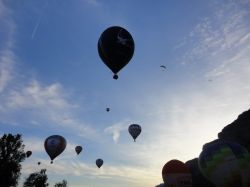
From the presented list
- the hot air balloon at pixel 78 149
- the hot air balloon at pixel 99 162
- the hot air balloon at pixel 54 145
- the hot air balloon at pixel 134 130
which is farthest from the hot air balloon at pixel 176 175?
the hot air balloon at pixel 99 162

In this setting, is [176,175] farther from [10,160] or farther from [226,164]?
[10,160]

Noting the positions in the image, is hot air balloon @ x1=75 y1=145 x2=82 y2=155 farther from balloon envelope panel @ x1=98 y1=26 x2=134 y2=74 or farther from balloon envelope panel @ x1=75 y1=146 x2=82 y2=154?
balloon envelope panel @ x1=98 y1=26 x2=134 y2=74

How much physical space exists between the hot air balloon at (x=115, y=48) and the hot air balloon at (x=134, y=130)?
18707mm

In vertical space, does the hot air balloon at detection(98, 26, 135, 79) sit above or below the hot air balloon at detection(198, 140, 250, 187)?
above

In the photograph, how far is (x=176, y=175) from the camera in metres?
21.6

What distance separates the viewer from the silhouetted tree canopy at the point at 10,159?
63.0 meters

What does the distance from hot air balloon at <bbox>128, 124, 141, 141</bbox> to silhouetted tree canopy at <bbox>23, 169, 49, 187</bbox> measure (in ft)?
210

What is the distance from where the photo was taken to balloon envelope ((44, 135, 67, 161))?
36.7 metres

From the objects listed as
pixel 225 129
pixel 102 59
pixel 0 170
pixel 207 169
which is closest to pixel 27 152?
pixel 0 170

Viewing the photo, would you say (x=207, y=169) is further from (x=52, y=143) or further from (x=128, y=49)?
(x=52, y=143)

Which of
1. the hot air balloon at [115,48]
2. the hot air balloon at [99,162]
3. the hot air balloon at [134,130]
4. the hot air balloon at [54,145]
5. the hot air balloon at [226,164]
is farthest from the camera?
the hot air balloon at [99,162]

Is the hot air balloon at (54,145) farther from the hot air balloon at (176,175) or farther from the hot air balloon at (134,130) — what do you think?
the hot air balloon at (176,175)

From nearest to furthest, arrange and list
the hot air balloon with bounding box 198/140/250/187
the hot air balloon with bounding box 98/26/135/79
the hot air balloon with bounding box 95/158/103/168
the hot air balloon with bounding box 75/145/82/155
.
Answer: the hot air balloon with bounding box 198/140/250/187 → the hot air balloon with bounding box 98/26/135/79 → the hot air balloon with bounding box 75/145/82/155 → the hot air balloon with bounding box 95/158/103/168

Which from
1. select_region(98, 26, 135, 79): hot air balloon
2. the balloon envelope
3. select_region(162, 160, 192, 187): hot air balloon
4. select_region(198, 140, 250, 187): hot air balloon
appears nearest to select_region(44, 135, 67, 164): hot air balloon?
the balloon envelope
